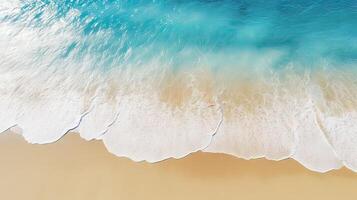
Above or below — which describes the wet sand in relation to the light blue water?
below

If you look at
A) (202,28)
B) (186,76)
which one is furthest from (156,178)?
(202,28)

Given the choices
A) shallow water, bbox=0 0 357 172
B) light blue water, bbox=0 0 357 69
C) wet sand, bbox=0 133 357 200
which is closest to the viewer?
wet sand, bbox=0 133 357 200

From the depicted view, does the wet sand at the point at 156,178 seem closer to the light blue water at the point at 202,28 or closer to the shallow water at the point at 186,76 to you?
the shallow water at the point at 186,76

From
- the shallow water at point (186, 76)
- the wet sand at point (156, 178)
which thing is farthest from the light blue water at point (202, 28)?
the wet sand at point (156, 178)

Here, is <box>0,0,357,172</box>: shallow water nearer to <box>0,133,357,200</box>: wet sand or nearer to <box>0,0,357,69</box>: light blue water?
<box>0,0,357,69</box>: light blue water

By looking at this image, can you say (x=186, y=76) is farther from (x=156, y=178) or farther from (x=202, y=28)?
(x=156, y=178)

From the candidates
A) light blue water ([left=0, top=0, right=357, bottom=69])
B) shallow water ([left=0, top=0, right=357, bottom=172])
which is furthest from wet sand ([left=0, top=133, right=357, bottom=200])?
light blue water ([left=0, top=0, right=357, bottom=69])

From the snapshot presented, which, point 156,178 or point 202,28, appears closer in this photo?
point 156,178
